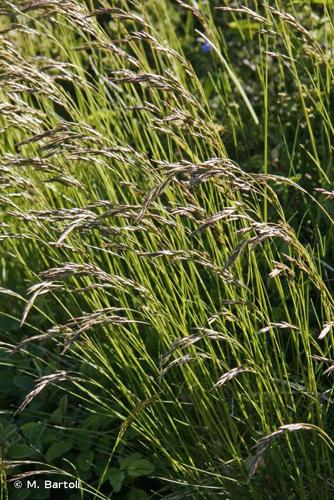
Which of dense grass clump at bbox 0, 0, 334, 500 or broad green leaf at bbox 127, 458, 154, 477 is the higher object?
dense grass clump at bbox 0, 0, 334, 500

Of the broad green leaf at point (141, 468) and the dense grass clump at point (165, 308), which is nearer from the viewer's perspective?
the dense grass clump at point (165, 308)

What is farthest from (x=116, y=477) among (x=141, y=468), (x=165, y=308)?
(x=165, y=308)

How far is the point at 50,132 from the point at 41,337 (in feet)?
1.41

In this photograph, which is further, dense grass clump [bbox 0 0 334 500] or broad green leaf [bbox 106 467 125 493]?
broad green leaf [bbox 106 467 125 493]

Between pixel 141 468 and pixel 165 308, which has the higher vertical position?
pixel 165 308

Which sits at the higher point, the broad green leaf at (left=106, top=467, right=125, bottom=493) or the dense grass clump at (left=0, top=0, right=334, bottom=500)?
the dense grass clump at (left=0, top=0, right=334, bottom=500)

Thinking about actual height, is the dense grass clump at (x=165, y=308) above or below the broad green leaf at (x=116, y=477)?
above

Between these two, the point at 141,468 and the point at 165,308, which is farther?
the point at 141,468

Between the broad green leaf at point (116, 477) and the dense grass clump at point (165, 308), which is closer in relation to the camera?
the dense grass clump at point (165, 308)

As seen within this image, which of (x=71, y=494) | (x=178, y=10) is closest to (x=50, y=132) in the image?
(x=71, y=494)

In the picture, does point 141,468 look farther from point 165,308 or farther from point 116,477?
point 165,308

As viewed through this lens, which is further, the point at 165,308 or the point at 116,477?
the point at 116,477

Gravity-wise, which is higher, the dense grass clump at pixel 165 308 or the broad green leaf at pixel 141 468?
A: the dense grass clump at pixel 165 308

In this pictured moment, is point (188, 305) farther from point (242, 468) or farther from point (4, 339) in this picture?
point (4, 339)
